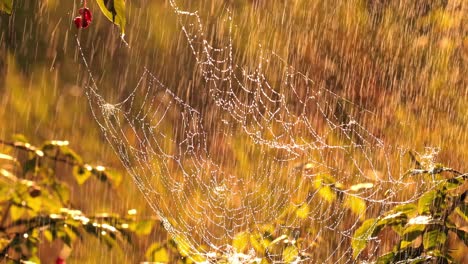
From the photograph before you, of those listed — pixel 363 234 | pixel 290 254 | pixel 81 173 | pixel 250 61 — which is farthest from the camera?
pixel 250 61

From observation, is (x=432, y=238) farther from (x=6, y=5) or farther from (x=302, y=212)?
(x=6, y=5)

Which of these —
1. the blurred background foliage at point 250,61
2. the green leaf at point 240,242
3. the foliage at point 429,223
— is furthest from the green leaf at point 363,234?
the blurred background foliage at point 250,61

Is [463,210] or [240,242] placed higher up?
[463,210]

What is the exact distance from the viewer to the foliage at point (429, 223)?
108 centimetres

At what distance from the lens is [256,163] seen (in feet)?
9.94

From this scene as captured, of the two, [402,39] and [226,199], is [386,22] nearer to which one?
[402,39]

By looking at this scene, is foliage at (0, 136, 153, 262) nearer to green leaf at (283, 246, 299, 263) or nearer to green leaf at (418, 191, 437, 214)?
green leaf at (283, 246, 299, 263)

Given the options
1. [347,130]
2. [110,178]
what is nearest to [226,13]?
[347,130]

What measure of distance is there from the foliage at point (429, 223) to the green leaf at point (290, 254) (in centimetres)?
21

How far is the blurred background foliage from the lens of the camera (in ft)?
9.48

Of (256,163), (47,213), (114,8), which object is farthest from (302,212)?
(256,163)

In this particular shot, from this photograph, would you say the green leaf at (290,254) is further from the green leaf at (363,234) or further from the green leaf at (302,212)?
the green leaf at (363,234)

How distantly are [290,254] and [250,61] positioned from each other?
92.7 inches

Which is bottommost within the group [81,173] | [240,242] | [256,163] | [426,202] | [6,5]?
[256,163]
